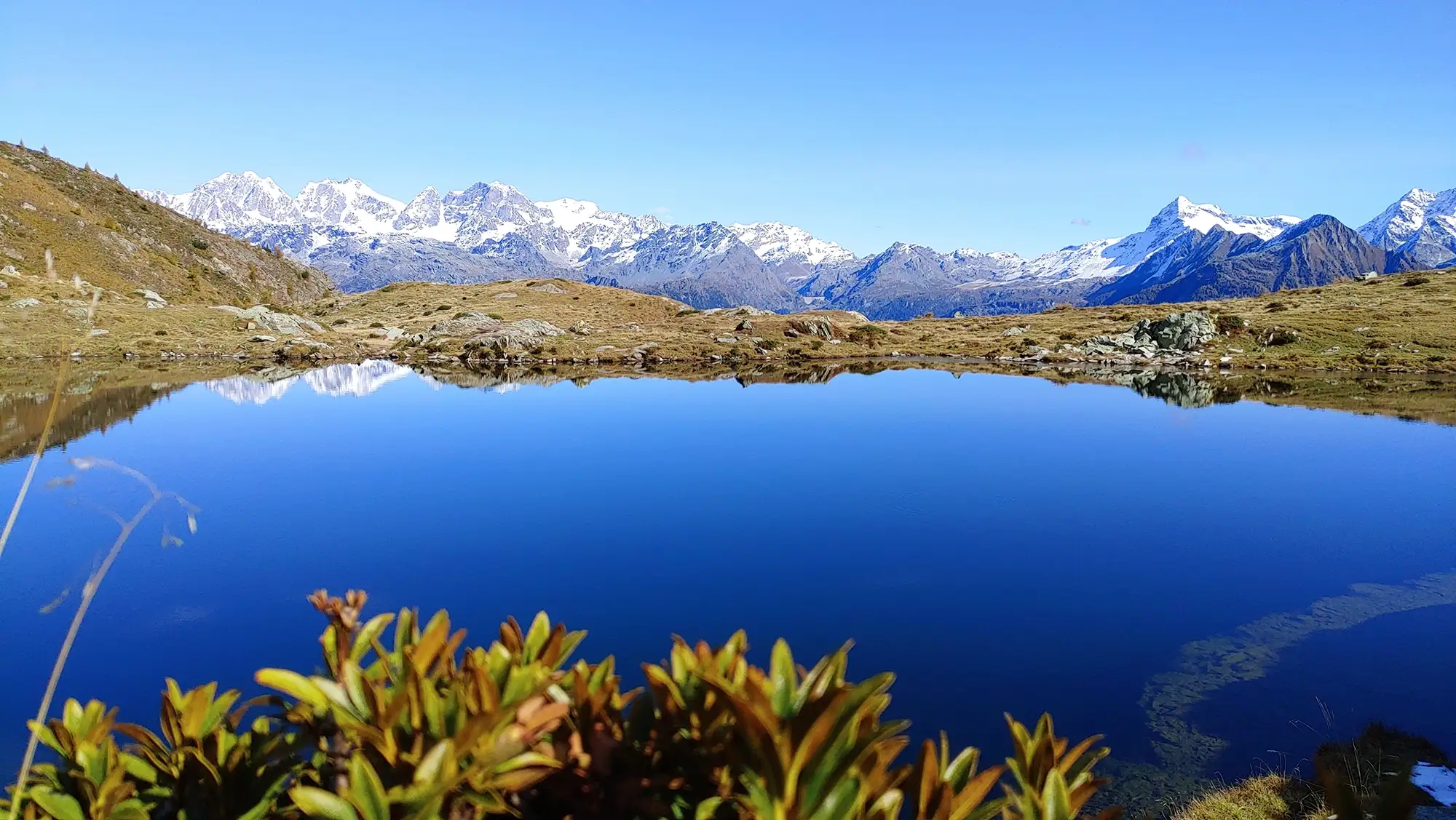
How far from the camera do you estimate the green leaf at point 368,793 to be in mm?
2486

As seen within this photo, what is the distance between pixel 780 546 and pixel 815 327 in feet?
204

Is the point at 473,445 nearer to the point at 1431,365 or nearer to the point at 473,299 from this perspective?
the point at 1431,365

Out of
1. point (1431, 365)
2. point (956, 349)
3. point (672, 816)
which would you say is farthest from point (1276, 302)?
point (672, 816)

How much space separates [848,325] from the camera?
3199 inches

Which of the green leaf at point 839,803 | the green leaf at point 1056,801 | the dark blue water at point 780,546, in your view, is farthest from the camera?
the dark blue water at point 780,546

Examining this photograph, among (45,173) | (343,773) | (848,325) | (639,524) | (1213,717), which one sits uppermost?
(45,173)

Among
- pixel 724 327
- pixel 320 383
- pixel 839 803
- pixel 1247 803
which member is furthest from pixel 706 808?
pixel 724 327

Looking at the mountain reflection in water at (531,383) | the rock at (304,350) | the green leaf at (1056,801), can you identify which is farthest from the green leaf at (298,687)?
the rock at (304,350)

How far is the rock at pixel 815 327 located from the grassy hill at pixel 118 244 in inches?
2579

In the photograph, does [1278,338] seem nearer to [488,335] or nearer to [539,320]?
[539,320]

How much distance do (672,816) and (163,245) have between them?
460ft

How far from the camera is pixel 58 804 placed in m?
3.04

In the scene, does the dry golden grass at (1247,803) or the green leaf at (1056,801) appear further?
the dry golden grass at (1247,803)

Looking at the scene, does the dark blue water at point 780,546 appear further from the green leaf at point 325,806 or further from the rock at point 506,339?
the rock at point 506,339
